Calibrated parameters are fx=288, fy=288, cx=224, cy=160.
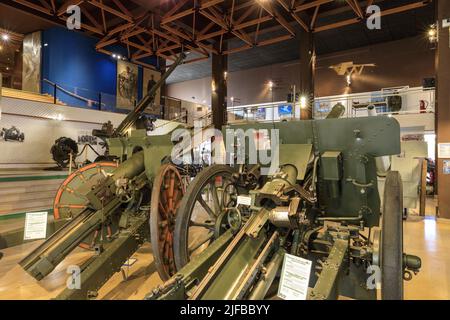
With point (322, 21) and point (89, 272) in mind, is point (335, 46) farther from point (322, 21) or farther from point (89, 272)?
point (89, 272)

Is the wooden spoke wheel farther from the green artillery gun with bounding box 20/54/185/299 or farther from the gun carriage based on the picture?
the gun carriage

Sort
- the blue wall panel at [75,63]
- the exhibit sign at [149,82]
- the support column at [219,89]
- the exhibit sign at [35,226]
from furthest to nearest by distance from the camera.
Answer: the exhibit sign at [149,82] < the support column at [219,89] < the blue wall panel at [75,63] < the exhibit sign at [35,226]

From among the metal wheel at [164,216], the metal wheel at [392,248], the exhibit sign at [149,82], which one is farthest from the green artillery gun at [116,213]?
the exhibit sign at [149,82]

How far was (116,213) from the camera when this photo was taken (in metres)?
3.26

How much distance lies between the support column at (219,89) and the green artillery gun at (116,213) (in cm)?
815

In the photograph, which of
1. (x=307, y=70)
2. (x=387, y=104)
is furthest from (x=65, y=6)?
(x=387, y=104)

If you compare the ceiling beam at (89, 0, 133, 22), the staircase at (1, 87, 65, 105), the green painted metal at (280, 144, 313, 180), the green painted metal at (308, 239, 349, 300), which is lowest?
the green painted metal at (308, 239, 349, 300)

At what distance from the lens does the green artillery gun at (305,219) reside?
1.62 metres

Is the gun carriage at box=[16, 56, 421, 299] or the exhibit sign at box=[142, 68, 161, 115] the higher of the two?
the exhibit sign at box=[142, 68, 161, 115]

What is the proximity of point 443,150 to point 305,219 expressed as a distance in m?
6.02

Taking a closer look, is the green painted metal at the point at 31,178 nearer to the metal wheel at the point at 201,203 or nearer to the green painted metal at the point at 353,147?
the metal wheel at the point at 201,203

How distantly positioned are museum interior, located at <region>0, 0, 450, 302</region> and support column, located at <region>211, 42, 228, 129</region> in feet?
3.82

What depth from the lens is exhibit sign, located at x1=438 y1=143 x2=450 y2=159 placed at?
6.32m

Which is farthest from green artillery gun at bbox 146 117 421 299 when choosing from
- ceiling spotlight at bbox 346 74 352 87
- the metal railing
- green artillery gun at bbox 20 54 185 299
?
ceiling spotlight at bbox 346 74 352 87
